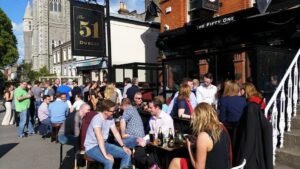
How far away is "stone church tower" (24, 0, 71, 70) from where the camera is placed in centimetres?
7256

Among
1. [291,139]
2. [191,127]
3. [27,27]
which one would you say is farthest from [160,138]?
[27,27]

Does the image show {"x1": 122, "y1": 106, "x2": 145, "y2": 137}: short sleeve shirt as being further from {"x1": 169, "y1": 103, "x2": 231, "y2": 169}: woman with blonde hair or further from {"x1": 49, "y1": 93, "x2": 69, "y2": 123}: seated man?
{"x1": 49, "y1": 93, "x2": 69, "y2": 123}: seated man

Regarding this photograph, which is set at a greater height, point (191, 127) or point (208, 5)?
point (208, 5)

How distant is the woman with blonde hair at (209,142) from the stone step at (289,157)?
1886 millimetres

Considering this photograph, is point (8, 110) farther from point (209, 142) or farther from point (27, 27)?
point (27, 27)

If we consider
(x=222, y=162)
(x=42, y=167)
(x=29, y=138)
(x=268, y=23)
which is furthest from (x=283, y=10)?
(x=29, y=138)

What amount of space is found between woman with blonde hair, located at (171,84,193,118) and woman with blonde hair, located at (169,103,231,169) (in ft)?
8.26

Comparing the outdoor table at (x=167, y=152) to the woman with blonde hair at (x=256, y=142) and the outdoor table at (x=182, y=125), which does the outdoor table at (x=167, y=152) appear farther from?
the woman with blonde hair at (x=256, y=142)

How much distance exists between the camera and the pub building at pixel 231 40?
717 centimetres

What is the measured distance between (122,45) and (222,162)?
13816 millimetres

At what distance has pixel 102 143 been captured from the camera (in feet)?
15.5

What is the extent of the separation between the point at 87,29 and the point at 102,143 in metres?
5.28

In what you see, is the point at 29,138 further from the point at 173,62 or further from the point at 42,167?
the point at 173,62

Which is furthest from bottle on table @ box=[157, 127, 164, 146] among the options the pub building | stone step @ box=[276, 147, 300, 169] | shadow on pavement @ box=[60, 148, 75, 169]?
the pub building
